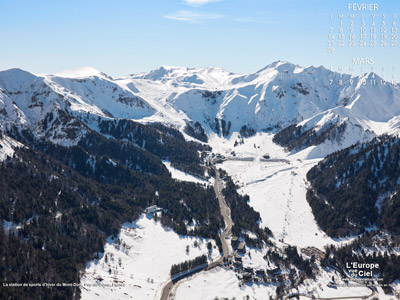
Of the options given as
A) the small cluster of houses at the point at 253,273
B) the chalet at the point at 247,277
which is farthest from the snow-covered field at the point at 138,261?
the chalet at the point at 247,277

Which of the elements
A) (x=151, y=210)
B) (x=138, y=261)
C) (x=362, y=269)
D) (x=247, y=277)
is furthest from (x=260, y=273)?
(x=151, y=210)

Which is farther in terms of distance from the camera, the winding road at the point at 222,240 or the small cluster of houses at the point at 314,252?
the small cluster of houses at the point at 314,252

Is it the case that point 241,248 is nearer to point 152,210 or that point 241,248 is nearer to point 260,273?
point 260,273

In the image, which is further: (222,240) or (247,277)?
(222,240)

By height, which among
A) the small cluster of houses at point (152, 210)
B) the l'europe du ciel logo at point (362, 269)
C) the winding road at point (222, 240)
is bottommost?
the l'europe du ciel logo at point (362, 269)

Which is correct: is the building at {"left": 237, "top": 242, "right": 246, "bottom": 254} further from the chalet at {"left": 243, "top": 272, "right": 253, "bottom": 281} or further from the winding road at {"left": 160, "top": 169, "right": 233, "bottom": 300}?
the chalet at {"left": 243, "top": 272, "right": 253, "bottom": 281}

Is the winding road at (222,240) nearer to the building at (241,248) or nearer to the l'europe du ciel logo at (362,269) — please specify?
the building at (241,248)
